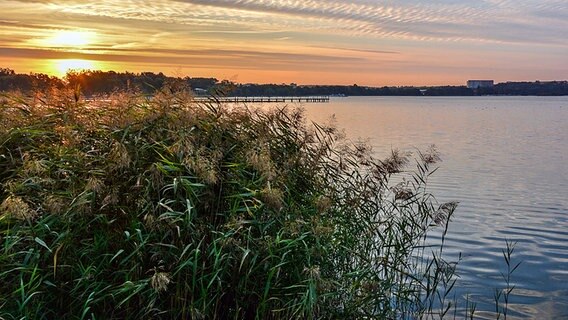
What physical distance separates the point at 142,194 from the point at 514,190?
18.9 m

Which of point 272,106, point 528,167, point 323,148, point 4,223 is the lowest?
point 528,167

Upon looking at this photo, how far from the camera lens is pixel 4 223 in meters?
6.43

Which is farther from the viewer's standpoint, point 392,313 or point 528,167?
point 528,167

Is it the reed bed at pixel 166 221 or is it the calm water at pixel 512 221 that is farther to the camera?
the calm water at pixel 512 221

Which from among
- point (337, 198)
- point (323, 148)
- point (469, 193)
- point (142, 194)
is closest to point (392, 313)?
point (337, 198)

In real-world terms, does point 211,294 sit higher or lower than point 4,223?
lower

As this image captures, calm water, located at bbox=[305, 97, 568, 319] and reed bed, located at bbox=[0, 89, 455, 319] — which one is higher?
reed bed, located at bbox=[0, 89, 455, 319]

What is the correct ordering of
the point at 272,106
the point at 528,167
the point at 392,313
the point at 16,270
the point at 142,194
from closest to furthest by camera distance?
the point at 16,270, the point at 142,194, the point at 392,313, the point at 272,106, the point at 528,167

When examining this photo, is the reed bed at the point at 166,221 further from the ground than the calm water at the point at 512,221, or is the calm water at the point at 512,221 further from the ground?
the reed bed at the point at 166,221

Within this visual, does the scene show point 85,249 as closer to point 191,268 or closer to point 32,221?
point 32,221

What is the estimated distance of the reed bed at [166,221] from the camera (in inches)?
246

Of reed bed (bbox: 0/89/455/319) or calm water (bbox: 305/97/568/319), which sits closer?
reed bed (bbox: 0/89/455/319)

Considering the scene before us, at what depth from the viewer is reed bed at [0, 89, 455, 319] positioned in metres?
6.26

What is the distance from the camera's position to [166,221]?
6422mm
